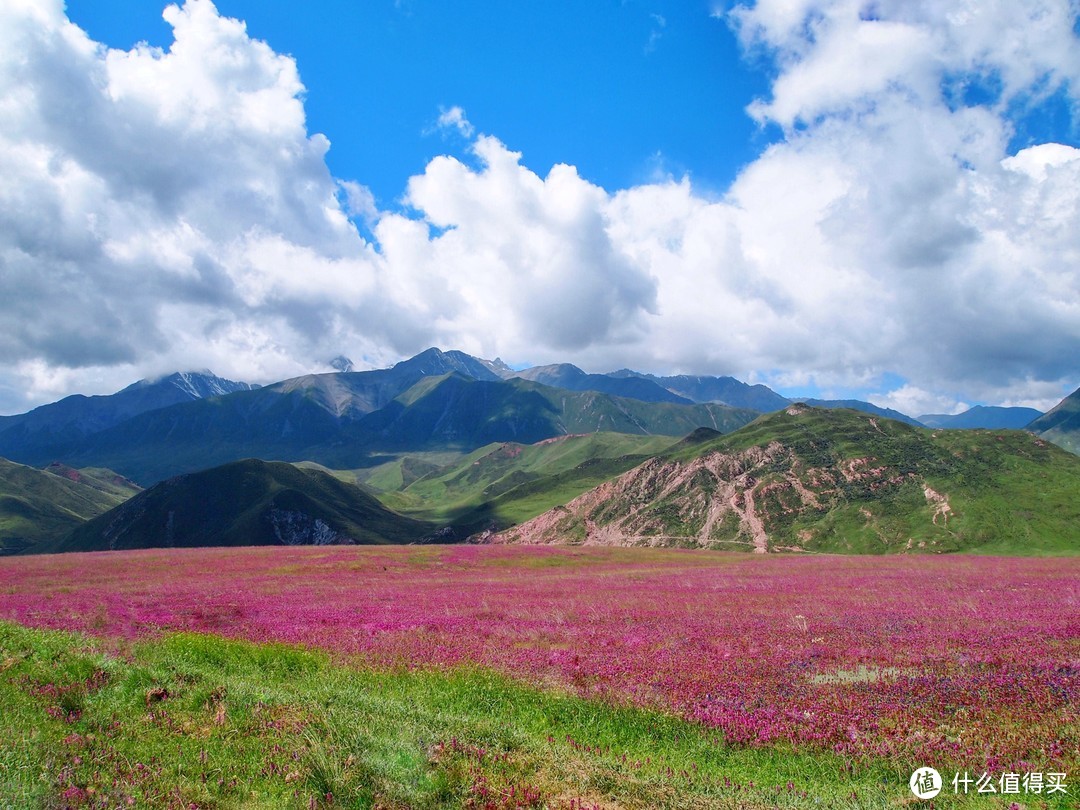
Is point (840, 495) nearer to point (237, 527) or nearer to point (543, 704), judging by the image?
point (543, 704)

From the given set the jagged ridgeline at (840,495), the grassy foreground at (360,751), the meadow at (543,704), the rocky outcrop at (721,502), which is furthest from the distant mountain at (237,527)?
the grassy foreground at (360,751)

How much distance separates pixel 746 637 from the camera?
742 inches

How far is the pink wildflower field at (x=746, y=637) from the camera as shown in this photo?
10.9m

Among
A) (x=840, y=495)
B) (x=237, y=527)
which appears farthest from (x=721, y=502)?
(x=237, y=527)

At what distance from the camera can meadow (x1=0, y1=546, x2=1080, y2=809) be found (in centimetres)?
798

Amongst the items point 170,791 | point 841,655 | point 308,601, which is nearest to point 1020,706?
point 841,655

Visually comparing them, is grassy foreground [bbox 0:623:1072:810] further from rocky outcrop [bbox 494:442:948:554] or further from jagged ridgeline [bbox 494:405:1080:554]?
rocky outcrop [bbox 494:442:948:554]

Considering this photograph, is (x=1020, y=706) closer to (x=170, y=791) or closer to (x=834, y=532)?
(x=170, y=791)

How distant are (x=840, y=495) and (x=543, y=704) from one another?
147 meters

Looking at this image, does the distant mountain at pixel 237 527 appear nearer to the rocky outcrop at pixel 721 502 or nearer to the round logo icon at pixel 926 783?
the rocky outcrop at pixel 721 502

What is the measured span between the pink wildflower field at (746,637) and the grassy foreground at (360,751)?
A: 4.07 ft

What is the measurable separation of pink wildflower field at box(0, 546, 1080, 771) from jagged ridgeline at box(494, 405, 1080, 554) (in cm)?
8759

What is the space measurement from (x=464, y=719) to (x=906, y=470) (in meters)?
161

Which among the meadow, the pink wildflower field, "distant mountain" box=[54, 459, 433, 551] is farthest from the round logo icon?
"distant mountain" box=[54, 459, 433, 551]
